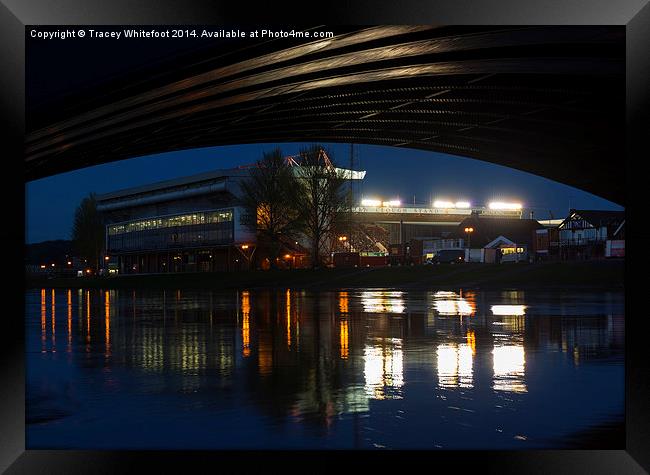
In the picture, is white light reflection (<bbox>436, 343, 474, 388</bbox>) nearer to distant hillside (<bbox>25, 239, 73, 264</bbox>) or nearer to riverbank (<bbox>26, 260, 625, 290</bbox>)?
riverbank (<bbox>26, 260, 625, 290</bbox>)

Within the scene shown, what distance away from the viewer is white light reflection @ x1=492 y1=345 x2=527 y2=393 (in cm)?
990

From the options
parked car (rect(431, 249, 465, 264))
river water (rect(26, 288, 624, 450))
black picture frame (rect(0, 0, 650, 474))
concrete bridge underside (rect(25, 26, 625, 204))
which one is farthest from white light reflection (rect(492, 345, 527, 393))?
parked car (rect(431, 249, 465, 264))

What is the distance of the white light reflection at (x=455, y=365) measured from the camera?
1026 cm

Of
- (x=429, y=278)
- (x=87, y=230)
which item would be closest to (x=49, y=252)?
(x=87, y=230)

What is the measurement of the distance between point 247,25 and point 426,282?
1921 inches

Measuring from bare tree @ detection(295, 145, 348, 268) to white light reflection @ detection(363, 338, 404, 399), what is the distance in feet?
187

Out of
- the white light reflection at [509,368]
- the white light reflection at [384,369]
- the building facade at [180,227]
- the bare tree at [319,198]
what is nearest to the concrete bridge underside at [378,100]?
the white light reflection at [509,368]

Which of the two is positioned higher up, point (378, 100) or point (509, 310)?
point (378, 100)

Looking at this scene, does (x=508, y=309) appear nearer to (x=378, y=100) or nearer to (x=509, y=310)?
(x=509, y=310)

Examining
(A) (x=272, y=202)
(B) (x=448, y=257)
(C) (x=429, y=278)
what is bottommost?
(C) (x=429, y=278)

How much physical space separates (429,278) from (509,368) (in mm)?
46760

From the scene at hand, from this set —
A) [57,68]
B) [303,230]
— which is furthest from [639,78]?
[303,230]

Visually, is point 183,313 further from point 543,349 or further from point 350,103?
point 543,349

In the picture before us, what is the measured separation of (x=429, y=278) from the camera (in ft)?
190
